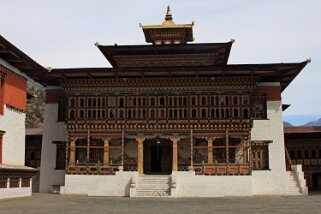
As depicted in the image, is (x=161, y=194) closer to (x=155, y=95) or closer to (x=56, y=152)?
(x=155, y=95)

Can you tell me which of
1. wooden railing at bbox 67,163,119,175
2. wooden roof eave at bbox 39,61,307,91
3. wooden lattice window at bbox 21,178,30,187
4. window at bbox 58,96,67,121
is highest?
wooden roof eave at bbox 39,61,307,91

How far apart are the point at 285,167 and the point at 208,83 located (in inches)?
321

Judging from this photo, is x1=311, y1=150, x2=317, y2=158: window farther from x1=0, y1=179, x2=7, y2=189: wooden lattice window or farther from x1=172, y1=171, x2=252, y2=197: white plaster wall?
x1=0, y1=179, x2=7, y2=189: wooden lattice window

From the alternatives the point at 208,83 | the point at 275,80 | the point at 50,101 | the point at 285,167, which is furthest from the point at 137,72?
the point at 285,167

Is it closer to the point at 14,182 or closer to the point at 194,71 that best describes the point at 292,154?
the point at 194,71

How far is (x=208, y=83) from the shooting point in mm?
29172

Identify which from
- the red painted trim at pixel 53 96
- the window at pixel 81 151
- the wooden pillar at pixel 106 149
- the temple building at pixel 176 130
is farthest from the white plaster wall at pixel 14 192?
the red painted trim at pixel 53 96

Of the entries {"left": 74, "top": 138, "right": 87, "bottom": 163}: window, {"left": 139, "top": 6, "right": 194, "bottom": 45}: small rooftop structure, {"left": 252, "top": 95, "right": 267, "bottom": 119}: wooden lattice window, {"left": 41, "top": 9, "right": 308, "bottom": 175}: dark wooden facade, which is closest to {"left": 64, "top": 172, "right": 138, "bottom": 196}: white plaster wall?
{"left": 41, "top": 9, "right": 308, "bottom": 175}: dark wooden facade

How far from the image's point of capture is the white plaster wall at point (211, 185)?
27328 millimetres

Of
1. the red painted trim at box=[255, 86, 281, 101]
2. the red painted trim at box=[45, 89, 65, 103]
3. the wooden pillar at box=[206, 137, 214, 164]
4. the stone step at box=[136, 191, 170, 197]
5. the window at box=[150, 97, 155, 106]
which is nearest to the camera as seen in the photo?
the stone step at box=[136, 191, 170, 197]

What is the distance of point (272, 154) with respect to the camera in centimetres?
3020

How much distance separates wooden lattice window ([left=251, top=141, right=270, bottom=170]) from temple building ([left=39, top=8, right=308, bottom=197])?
7cm

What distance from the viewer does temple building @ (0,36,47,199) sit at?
71.9ft

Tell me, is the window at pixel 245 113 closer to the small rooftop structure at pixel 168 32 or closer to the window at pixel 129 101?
the window at pixel 129 101
